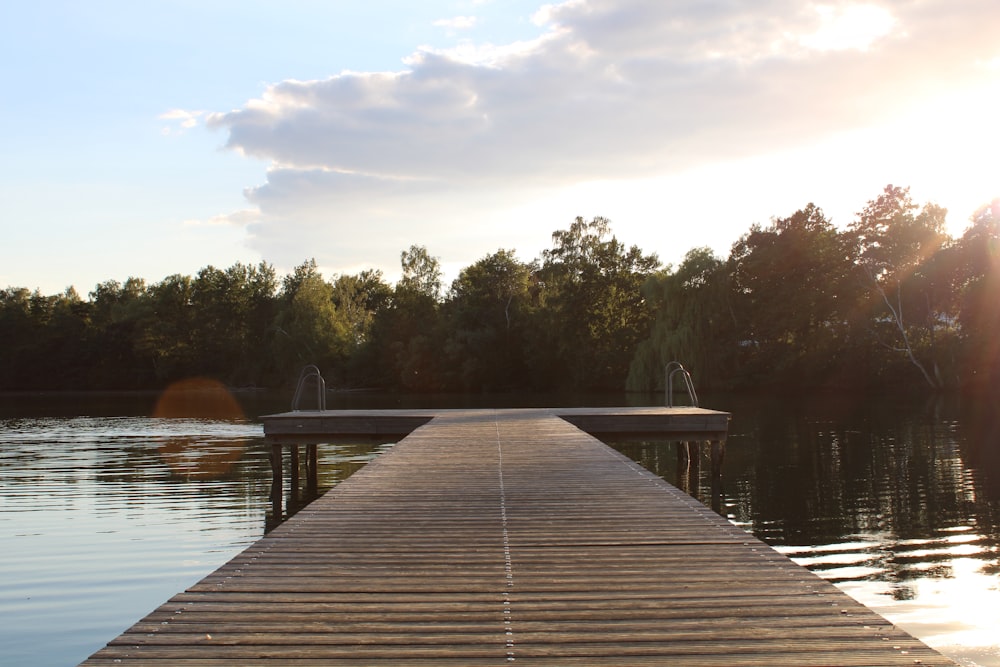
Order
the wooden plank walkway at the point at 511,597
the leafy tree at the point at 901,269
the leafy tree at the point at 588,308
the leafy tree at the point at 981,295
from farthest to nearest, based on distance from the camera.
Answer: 1. the leafy tree at the point at 588,308
2. the leafy tree at the point at 901,269
3. the leafy tree at the point at 981,295
4. the wooden plank walkway at the point at 511,597

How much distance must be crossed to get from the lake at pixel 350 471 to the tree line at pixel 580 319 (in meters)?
21.0

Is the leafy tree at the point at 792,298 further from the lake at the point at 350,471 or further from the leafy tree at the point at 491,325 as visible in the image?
the lake at the point at 350,471

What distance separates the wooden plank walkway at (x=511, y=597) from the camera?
338 cm

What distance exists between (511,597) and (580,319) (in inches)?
2095

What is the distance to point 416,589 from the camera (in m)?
4.31

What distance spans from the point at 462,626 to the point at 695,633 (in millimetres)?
921

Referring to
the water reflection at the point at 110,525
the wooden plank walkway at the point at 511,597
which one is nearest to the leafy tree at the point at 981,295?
the water reflection at the point at 110,525

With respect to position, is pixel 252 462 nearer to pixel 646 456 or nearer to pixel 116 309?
pixel 646 456

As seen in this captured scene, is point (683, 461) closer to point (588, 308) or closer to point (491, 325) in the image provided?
point (588, 308)

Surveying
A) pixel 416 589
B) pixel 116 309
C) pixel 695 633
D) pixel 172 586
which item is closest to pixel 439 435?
pixel 172 586

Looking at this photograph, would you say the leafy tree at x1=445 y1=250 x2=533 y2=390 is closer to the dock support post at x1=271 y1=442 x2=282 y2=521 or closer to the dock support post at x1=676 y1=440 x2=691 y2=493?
the dock support post at x1=676 y1=440 x2=691 y2=493

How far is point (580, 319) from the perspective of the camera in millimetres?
57094

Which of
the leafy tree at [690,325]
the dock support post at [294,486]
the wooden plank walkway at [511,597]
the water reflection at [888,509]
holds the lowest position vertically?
the water reflection at [888,509]

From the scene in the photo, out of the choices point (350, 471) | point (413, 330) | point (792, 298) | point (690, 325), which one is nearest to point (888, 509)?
point (350, 471)
